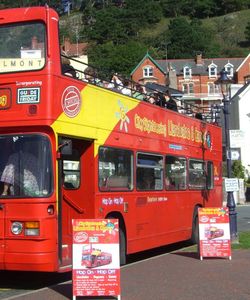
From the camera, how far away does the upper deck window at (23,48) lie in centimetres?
985

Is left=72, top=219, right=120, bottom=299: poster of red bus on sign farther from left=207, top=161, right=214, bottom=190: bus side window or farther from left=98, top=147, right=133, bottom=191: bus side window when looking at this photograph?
left=207, top=161, right=214, bottom=190: bus side window

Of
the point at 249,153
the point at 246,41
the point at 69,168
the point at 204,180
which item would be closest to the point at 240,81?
the point at 249,153

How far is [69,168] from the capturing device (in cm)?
1102

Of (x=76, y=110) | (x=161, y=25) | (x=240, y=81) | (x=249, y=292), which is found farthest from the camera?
(x=161, y=25)

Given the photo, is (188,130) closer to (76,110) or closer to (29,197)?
(76,110)

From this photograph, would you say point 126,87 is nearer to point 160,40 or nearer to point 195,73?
point 195,73

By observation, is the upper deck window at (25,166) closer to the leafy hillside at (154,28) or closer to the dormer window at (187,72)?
the dormer window at (187,72)

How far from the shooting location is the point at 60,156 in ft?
32.3

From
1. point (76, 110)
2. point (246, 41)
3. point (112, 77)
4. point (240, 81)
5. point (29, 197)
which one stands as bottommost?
point (29, 197)

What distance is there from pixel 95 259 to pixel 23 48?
12.3ft

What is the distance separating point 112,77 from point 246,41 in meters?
161

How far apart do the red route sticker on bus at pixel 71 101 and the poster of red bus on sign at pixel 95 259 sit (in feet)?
7.55

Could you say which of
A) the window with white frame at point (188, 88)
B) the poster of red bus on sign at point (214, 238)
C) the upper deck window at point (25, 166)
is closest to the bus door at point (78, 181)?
the upper deck window at point (25, 166)

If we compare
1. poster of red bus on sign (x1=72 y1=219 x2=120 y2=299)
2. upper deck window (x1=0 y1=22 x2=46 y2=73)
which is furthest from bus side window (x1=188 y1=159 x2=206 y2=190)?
poster of red bus on sign (x1=72 y1=219 x2=120 y2=299)
